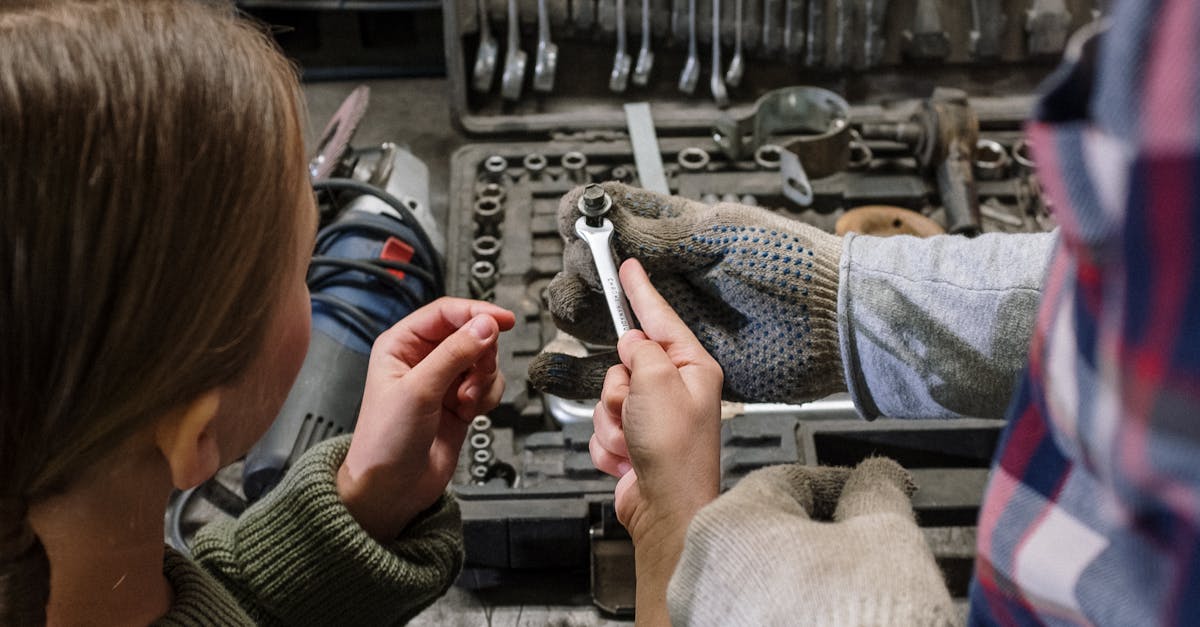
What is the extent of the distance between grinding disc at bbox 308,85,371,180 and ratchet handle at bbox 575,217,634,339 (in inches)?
25.8

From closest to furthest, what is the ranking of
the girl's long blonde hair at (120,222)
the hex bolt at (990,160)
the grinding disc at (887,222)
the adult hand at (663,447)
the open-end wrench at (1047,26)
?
1. the girl's long blonde hair at (120,222)
2. the adult hand at (663,447)
3. the grinding disc at (887,222)
4. the hex bolt at (990,160)
5. the open-end wrench at (1047,26)

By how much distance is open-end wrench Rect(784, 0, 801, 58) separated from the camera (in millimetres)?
1721

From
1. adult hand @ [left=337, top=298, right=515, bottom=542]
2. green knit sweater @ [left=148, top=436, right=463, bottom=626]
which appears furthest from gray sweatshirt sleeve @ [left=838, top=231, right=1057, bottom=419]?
green knit sweater @ [left=148, top=436, right=463, bottom=626]

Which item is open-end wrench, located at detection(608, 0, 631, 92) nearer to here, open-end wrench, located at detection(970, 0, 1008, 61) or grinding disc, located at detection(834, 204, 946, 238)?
grinding disc, located at detection(834, 204, 946, 238)

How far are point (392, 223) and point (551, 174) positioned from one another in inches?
11.4

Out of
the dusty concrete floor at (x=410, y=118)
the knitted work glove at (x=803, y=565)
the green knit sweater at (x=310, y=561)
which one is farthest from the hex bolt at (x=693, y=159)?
the knitted work glove at (x=803, y=565)

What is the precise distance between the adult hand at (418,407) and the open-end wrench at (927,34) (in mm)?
1089

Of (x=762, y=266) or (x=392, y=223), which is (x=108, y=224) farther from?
(x=392, y=223)

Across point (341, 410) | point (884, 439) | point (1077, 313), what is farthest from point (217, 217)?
point (884, 439)

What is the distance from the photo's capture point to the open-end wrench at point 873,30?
170cm

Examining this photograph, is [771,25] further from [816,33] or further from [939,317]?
[939,317]

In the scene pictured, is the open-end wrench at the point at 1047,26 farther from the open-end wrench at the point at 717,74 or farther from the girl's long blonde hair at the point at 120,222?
the girl's long blonde hair at the point at 120,222

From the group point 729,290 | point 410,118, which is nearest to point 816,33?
point 410,118

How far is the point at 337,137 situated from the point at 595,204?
73cm
